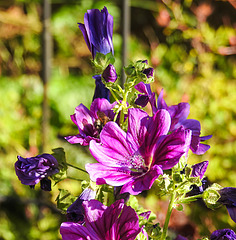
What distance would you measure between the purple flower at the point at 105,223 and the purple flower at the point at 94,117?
4.6 inches

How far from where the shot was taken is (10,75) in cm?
241

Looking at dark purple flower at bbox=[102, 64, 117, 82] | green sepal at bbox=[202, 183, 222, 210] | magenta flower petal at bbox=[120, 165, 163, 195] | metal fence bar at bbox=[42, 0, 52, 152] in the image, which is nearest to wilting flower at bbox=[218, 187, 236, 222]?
green sepal at bbox=[202, 183, 222, 210]

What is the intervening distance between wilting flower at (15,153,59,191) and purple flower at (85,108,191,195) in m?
0.09

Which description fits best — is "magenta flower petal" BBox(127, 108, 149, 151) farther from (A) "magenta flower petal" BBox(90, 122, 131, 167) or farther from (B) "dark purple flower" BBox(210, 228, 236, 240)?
(B) "dark purple flower" BBox(210, 228, 236, 240)

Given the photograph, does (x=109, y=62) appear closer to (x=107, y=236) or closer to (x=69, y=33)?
(x=107, y=236)

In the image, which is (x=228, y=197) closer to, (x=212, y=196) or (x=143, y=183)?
(x=212, y=196)

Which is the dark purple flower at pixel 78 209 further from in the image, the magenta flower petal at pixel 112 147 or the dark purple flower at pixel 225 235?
the dark purple flower at pixel 225 235

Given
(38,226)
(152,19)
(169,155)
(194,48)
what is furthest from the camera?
(152,19)

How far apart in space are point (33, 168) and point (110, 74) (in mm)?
184

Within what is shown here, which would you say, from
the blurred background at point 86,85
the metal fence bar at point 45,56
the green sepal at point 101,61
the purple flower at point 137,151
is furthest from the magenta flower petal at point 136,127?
the metal fence bar at point 45,56

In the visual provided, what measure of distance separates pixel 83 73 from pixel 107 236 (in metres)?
1.85

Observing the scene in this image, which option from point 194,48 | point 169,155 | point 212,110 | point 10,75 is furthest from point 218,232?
point 10,75

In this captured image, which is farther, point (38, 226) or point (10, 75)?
point (10, 75)

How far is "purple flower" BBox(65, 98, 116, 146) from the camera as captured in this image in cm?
60
